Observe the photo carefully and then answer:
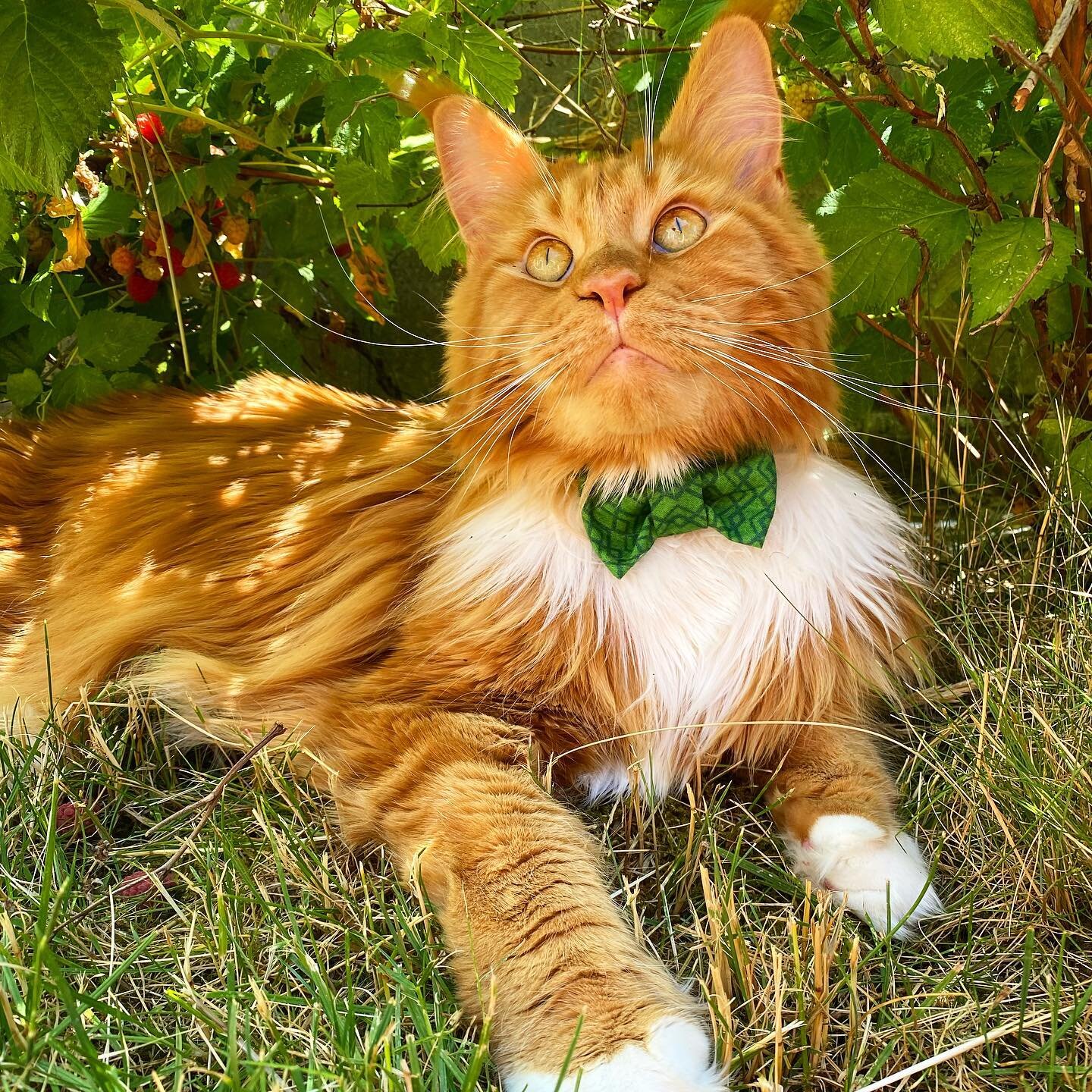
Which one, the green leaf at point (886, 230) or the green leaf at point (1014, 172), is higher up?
the green leaf at point (1014, 172)

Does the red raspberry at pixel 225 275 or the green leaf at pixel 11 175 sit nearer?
the green leaf at pixel 11 175

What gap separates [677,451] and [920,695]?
0.69 meters

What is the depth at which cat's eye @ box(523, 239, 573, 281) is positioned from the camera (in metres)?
1.99

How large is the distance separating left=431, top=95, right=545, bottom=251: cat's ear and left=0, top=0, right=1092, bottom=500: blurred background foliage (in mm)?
190

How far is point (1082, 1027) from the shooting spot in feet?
4.30

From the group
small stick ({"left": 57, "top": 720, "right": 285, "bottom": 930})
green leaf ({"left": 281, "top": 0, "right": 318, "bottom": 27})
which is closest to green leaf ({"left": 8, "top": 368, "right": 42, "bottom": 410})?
green leaf ({"left": 281, "top": 0, "right": 318, "bottom": 27})

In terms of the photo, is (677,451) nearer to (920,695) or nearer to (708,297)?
(708,297)

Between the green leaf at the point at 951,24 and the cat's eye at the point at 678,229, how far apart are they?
41cm

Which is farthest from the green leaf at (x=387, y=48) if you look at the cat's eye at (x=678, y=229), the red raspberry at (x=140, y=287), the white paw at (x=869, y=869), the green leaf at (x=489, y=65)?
the white paw at (x=869, y=869)

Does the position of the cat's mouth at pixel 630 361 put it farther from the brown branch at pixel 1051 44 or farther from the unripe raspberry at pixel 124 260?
the unripe raspberry at pixel 124 260

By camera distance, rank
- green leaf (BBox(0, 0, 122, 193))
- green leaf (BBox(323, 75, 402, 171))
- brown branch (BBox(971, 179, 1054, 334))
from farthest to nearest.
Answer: green leaf (BBox(323, 75, 402, 171))
brown branch (BBox(971, 179, 1054, 334))
green leaf (BBox(0, 0, 122, 193))

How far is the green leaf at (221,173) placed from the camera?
2840mm

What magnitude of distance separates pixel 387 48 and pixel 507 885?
1620mm

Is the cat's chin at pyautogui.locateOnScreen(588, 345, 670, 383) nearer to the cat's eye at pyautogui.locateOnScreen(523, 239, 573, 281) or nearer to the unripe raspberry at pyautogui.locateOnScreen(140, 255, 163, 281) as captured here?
the cat's eye at pyautogui.locateOnScreen(523, 239, 573, 281)
